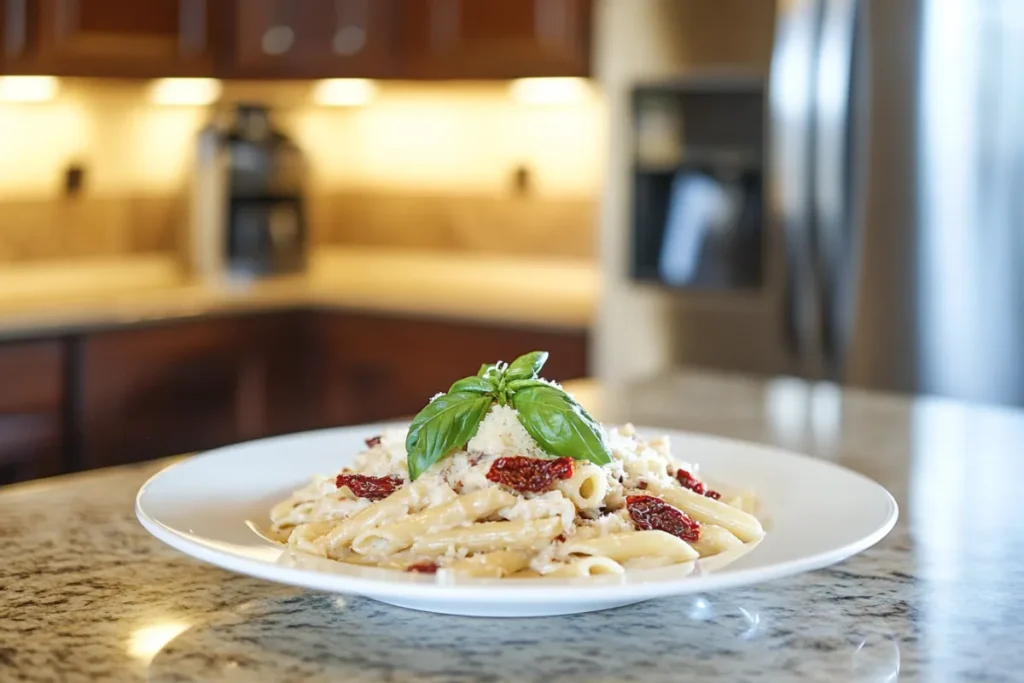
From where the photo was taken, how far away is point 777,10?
9.58 ft

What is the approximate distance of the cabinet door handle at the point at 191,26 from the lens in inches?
133

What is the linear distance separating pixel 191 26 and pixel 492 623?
8.79 feet

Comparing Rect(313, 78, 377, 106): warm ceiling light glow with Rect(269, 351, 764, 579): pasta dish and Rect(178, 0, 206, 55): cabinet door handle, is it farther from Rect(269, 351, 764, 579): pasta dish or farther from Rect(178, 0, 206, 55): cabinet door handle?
Rect(269, 351, 764, 579): pasta dish

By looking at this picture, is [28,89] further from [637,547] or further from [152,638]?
[637,547]

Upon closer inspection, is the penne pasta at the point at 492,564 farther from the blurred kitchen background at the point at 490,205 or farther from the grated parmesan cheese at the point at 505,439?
the blurred kitchen background at the point at 490,205

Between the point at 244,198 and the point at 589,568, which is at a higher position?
the point at 244,198

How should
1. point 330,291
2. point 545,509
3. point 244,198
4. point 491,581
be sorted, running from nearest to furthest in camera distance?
point 491,581
point 545,509
point 330,291
point 244,198

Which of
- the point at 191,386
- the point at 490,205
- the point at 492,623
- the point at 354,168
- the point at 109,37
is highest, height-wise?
the point at 109,37

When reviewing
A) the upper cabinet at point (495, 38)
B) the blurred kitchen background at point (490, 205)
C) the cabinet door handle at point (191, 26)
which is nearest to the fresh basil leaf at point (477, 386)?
the blurred kitchen background at point (490, 205)

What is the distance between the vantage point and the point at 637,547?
0.97 m

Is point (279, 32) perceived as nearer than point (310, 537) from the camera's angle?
No

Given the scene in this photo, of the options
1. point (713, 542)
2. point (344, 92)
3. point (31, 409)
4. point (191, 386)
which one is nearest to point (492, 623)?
point (713, 542)

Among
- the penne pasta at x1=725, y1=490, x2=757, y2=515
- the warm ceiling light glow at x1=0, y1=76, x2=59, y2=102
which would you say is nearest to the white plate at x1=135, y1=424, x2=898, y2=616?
the penne pasta at x1=725, y1=490, x2=757, y2=515

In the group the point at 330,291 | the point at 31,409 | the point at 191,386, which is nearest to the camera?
the point at 31,409
